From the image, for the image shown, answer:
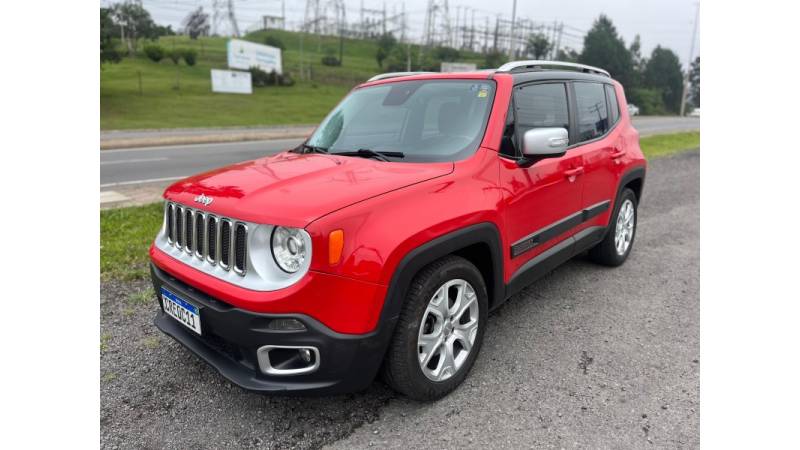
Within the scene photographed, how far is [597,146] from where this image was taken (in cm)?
432

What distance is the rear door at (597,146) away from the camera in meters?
4.14

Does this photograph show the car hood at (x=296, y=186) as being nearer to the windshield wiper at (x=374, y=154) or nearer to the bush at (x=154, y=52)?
the windshield wiper at (x=374, y=154)

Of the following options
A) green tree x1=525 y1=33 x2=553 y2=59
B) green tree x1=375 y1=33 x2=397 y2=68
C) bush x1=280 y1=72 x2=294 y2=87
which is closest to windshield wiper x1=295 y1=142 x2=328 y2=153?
bush x1=280 y1=72 x2=294 y2=87

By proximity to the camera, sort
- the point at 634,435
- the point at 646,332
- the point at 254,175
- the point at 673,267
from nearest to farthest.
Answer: the point at 634,435
the point at 254,175
the point at 646,332
the point at 673,267

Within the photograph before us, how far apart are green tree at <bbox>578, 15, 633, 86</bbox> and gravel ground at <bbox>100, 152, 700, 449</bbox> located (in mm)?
91542

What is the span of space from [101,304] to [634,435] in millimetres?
3880

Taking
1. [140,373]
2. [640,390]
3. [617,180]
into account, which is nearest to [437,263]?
[640,390]

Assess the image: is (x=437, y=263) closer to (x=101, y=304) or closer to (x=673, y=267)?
(x=101, y=304)

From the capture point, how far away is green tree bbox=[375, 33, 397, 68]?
62.4 metres

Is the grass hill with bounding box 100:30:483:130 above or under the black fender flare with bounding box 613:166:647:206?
above

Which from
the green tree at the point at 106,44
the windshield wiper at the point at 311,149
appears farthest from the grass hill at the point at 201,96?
the windshield wiper at the point at 311,149

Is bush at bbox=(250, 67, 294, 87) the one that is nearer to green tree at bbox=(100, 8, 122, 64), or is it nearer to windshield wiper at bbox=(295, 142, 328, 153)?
green tree at bbox=(100, 8, 122, 64)

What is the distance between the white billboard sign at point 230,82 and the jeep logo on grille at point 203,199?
38.4 meters

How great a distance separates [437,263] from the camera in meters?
2.73
